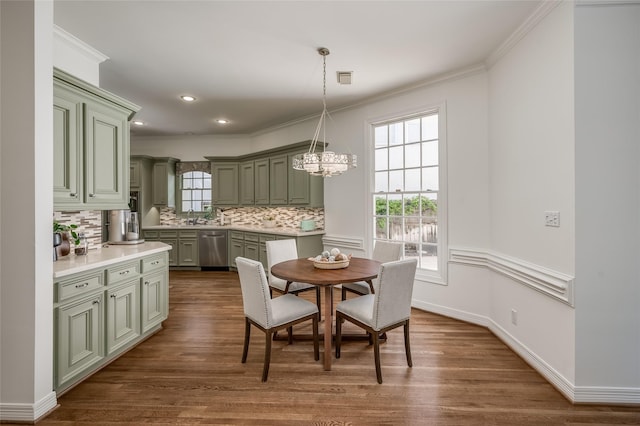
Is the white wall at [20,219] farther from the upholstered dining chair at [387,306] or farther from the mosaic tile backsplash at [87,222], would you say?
the upholstered dining chair at [387,306]

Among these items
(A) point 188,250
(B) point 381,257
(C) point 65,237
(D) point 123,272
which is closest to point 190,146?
(A) point 188,250

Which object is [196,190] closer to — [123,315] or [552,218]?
[123,315]

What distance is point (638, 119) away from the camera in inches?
79.1

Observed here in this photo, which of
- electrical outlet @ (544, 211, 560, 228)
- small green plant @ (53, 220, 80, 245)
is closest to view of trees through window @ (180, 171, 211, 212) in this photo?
small green plant @ (53, 220, 80, 245)

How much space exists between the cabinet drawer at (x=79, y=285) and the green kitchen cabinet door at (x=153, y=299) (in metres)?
0.55

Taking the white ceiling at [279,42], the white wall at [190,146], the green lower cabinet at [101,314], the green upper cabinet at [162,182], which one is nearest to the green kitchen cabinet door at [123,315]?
the green lower cabinet at [101,314]

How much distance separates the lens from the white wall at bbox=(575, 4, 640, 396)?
2.02 m

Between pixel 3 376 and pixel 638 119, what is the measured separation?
4.40 meters

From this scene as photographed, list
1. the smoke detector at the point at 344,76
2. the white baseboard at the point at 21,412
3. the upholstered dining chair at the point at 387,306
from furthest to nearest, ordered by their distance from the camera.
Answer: the smoke detector at the point at 344,76, the upholstered dining chair at the point at 387,306, the white baseboard at the point at 21,412

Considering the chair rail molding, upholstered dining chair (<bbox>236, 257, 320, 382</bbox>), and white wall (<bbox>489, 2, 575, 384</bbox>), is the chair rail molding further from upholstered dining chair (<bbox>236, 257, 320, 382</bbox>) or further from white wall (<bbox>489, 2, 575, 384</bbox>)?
upholstered dining chair (<bbox>236, 257, 320, 382</bbox>)

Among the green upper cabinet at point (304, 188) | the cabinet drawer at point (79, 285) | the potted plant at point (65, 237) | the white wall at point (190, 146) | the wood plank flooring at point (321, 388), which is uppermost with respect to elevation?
the white wall at point (190, 146)

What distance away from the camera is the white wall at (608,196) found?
2020 millimetres

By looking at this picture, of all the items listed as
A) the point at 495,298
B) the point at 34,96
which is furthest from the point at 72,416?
the point at 495,298

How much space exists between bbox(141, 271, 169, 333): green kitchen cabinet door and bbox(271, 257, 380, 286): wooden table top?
127 centimetres
